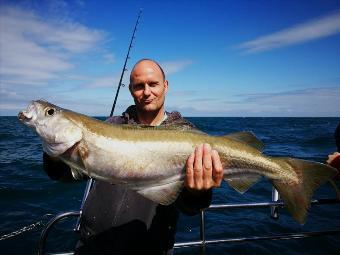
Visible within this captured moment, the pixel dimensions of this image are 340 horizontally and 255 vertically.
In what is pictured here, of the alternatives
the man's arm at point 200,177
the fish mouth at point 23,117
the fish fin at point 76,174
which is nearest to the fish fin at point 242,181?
the man's arm at point 200,177

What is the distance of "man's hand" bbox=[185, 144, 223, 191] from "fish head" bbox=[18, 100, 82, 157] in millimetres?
1232

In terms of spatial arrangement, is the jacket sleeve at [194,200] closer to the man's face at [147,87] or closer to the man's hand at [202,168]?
the man's hand at [202,168]

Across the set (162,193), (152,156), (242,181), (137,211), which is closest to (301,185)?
(242,181)

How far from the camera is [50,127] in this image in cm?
320

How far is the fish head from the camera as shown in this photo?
3.15m

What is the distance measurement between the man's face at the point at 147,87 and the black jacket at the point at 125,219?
71 centimetres

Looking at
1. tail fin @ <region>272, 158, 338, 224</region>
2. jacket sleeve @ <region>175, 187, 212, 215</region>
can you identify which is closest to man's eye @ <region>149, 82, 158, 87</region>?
jacket sleeve @ <region>175, 187, 212, 215</region>

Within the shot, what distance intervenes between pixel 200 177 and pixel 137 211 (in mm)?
851

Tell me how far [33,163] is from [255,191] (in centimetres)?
1426

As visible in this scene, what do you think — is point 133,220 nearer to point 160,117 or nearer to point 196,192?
point 196,192

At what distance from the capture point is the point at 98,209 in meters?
3.68

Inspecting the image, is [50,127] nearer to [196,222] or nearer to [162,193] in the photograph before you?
[162,193]

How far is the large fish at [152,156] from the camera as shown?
10.5ft

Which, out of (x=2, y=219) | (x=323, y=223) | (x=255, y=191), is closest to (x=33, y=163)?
(x=2, y=219)
